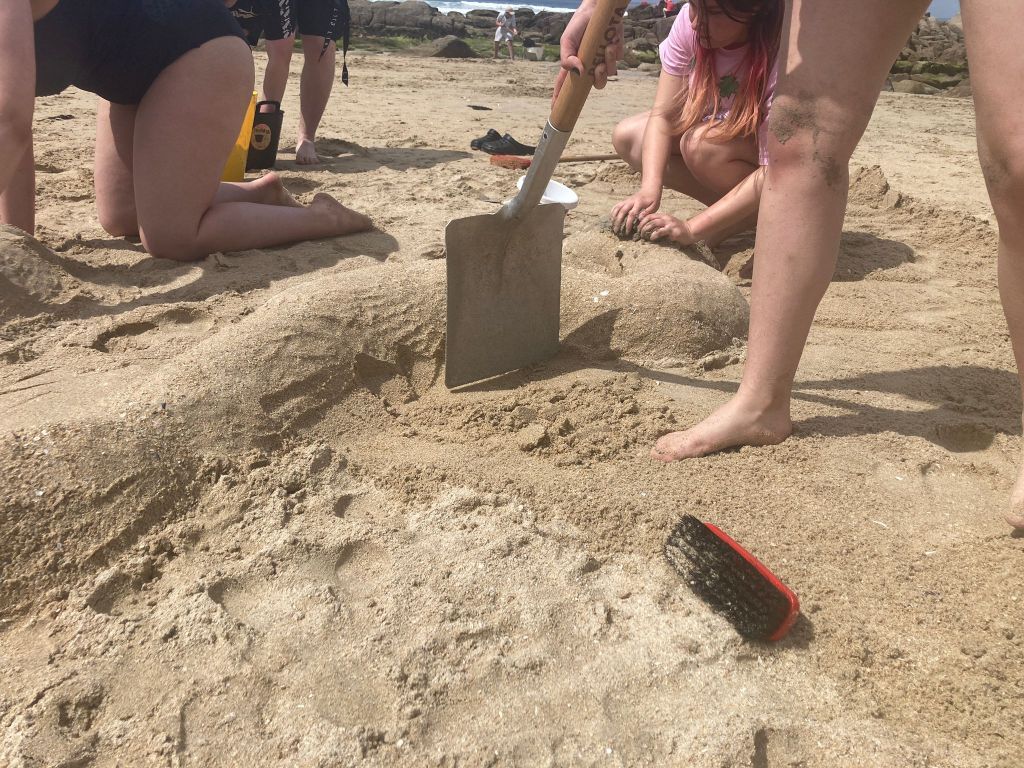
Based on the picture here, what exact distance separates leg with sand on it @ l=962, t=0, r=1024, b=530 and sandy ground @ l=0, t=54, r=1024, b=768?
1.78 feet

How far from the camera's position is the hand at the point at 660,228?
2686 mm

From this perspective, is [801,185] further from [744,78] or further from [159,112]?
[159,112]

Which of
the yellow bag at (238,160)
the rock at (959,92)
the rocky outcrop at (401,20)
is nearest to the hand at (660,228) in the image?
the yellow bag at (238,160)

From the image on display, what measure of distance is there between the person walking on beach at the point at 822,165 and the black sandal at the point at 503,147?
3.38 metres

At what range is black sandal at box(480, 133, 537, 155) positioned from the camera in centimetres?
485

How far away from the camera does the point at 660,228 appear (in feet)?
8.81

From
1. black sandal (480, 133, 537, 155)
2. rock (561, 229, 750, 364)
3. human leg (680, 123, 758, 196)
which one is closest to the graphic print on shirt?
human leg (680, 123, 758, 196)

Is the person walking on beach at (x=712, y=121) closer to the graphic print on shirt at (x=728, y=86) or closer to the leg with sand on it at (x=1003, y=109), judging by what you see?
the graphic print on shirt at (x=728, y=86)

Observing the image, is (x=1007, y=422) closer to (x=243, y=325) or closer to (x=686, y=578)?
(x=686, y=578)

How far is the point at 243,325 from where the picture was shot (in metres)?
1.99

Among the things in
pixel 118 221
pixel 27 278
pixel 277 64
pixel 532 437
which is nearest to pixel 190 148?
pixel 118 221

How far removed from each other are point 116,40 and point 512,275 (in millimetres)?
1608

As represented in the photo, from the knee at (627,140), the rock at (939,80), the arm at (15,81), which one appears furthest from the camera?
the rock at (939,80)

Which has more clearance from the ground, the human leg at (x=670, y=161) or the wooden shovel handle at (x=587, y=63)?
the wooden shovel handle at (x=587, y=63)
